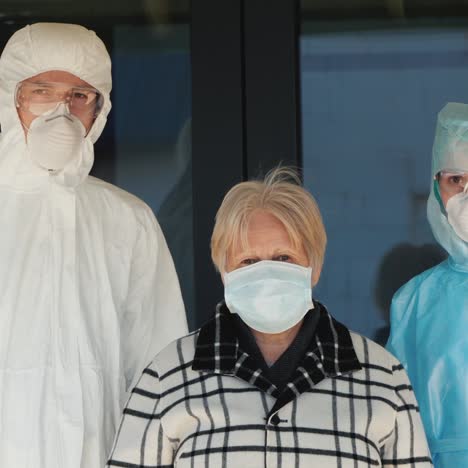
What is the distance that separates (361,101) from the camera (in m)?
4.15

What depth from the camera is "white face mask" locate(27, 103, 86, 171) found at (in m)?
3.34

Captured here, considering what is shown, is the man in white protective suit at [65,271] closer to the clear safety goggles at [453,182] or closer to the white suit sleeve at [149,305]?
the white suit sleeve at [149,305]

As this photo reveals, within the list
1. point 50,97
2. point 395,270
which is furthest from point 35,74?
point 395,270

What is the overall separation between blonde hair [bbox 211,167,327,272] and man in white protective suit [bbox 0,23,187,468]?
1.70ft

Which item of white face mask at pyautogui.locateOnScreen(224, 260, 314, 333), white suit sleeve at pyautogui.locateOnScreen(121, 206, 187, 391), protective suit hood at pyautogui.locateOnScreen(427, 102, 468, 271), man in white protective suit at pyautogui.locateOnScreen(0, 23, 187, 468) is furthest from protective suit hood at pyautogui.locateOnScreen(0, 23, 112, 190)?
protective suit hood at pyautogui.locateOnScreen(427, 102, 468, 271)

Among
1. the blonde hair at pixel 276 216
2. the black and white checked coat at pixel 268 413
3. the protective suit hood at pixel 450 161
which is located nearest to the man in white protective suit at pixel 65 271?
the black and white checked coat at pixel 268 413

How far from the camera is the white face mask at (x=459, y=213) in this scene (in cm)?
341

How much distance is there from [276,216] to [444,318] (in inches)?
27.9

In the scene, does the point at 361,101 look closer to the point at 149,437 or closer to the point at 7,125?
Result: the point at 7,125

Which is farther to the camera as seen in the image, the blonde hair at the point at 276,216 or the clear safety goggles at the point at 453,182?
the clear safety goggles at the point at 453,182

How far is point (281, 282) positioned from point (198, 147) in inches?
48.5

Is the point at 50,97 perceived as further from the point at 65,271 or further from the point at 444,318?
the point at 444,318

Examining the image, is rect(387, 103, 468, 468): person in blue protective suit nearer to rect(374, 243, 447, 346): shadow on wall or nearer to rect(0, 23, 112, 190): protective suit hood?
rect(374, 243, 447, 346): shadow on wall

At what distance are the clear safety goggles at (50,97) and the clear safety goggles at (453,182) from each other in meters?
0.86
